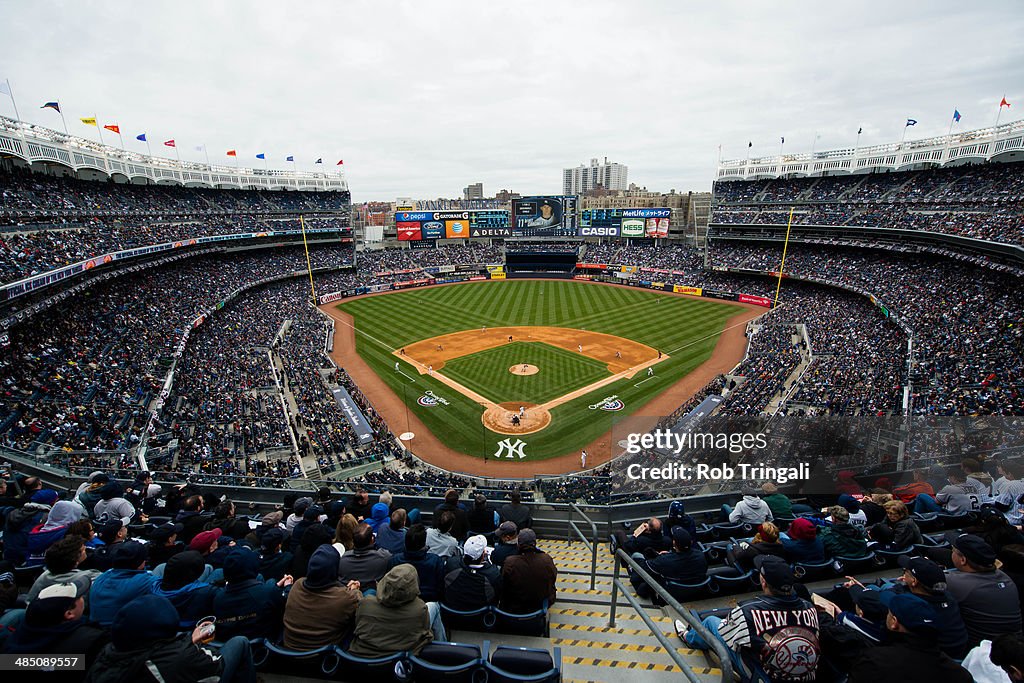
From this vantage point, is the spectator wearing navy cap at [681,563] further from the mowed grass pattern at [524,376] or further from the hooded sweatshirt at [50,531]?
the mowed grass pattern at [524,376]

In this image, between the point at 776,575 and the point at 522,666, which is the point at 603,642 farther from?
the point at 776,575

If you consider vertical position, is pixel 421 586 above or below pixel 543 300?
above

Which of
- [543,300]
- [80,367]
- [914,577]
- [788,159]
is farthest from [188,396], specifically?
[788,159]

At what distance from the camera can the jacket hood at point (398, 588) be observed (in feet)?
14.7

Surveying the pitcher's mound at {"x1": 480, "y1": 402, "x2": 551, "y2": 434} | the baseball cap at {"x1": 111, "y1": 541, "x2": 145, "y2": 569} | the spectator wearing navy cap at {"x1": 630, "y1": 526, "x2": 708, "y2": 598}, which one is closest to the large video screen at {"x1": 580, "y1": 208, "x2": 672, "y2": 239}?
the pitcher's mound at {"x1": 480, "y1": 402, "x2": 551, "y2": 434}

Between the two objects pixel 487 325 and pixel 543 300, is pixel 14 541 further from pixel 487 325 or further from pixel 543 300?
pixel 543 300

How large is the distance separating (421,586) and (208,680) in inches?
99.8

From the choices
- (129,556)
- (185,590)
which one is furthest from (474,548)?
(129,556)

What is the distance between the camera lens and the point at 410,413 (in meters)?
29.1

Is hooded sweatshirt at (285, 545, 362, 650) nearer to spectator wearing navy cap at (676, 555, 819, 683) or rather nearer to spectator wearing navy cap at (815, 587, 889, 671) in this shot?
spectator wearing navy cap at (676, 555, 819, 683)

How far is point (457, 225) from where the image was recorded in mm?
81062

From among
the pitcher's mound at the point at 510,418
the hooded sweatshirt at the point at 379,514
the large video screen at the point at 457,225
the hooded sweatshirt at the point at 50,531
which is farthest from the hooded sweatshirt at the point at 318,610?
the large video screen at the point at 457,225

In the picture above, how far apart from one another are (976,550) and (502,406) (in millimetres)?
25431

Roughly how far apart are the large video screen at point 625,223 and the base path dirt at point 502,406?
30.9m
